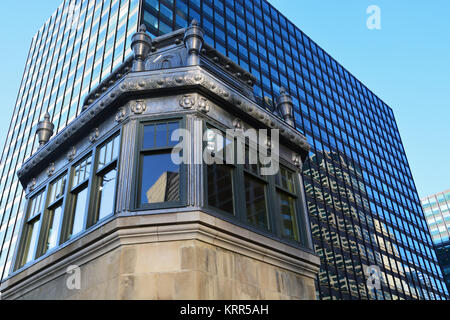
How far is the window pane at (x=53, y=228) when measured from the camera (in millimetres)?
12227

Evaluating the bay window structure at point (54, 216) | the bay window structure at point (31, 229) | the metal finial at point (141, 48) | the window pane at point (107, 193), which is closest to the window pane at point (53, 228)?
the bay window structure at point (54, 216)

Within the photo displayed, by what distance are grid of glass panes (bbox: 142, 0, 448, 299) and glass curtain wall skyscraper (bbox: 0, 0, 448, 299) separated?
0.27 m

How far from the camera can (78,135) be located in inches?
510

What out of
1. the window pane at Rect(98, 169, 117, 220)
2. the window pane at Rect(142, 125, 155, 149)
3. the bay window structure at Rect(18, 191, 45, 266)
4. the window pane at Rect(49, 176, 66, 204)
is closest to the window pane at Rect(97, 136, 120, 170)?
the window pane at Rect(98, 169, 117, 220)

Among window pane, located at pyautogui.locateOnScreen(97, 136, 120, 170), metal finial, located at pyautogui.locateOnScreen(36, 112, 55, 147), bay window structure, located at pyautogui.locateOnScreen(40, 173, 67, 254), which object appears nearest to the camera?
window pane, located at pyautogui.locateOnScreen(97, 136, 120, 170)

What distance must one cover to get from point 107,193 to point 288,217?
17.4 feet

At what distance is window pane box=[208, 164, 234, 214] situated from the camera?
35.3ft

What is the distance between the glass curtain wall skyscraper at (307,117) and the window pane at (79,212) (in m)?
45.5

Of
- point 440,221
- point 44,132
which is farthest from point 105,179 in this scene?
point 440,221

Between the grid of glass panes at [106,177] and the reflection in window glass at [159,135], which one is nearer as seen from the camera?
the grid of glass panes at [106,177]

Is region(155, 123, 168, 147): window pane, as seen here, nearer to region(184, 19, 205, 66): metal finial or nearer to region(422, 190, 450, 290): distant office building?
region(184, 19, 205, 66): metal finial

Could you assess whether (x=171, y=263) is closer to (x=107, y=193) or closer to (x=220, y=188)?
(x=220, y=188)

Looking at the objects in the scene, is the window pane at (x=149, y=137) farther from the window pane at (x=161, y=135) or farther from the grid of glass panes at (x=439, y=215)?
the grid of glass panes at (x=439, y=215)
